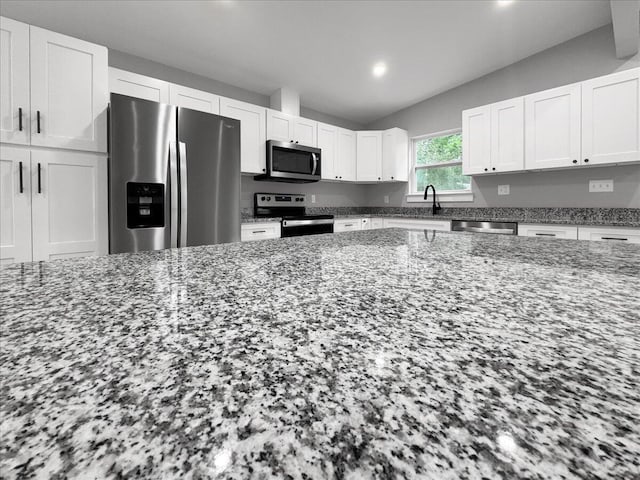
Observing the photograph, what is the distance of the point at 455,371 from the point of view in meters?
0.26

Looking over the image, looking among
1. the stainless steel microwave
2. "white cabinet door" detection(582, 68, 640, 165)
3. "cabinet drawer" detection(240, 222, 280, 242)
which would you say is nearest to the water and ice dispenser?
"cabinet drawer" detection(240, 222, 280, 242)

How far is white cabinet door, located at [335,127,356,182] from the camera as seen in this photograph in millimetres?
4672

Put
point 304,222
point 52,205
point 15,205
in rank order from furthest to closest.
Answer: point 304,222
point 52,205
point 15,205

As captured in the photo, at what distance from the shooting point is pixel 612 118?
269 centimetres

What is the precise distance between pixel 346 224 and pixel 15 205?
3306mm

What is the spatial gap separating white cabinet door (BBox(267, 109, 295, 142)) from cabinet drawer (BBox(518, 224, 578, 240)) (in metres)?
2.86

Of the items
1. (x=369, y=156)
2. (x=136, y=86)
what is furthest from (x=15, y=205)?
(x=369, y=156)

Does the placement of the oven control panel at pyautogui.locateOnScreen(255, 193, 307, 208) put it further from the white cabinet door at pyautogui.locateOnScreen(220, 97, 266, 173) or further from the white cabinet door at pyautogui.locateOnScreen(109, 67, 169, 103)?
the white cabinet door at pyautogui.locateOnScreen(109, 67, 169, 103)

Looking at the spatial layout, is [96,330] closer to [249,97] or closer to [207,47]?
[207,47]

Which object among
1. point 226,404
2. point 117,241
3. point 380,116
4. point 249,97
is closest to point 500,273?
point 226,404

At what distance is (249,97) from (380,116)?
2.29m

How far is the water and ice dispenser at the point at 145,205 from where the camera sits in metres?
2.35

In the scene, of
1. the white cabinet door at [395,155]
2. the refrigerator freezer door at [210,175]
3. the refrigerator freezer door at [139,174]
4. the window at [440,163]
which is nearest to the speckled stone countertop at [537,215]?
the window at [440,163]

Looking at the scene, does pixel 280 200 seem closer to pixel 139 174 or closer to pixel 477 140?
pixel 139 174
